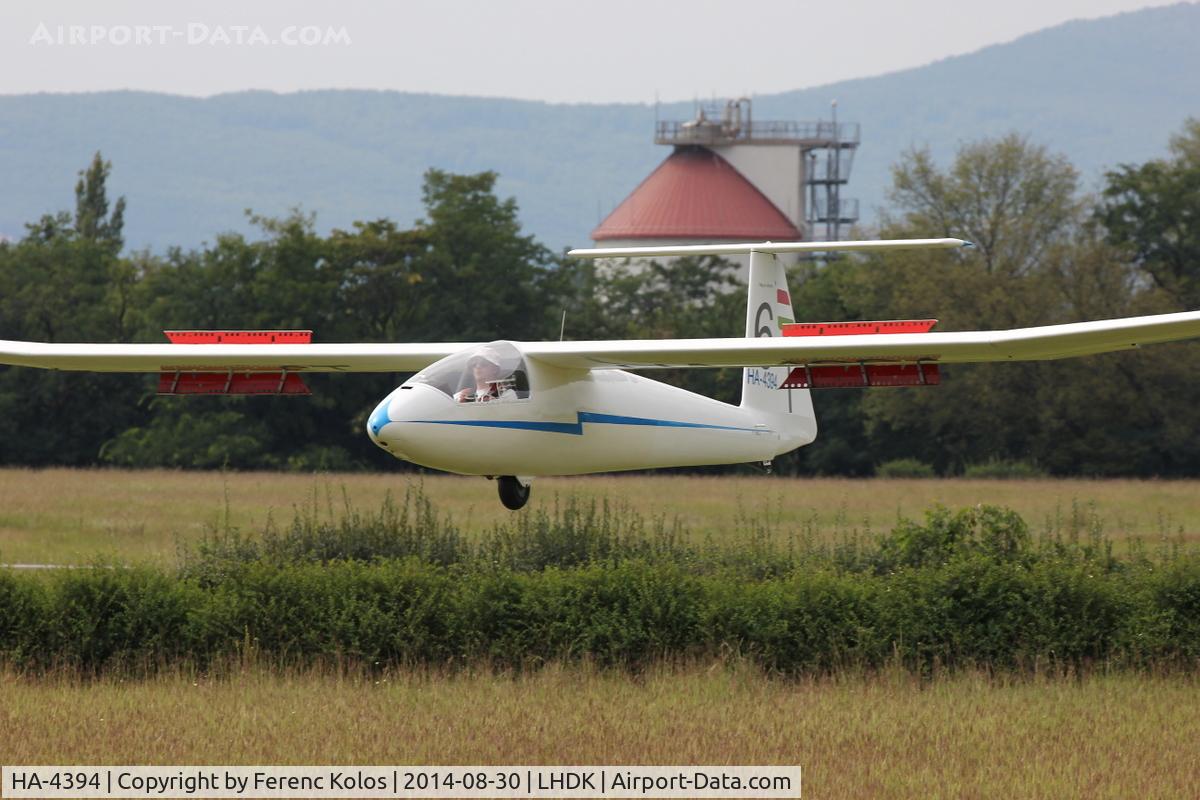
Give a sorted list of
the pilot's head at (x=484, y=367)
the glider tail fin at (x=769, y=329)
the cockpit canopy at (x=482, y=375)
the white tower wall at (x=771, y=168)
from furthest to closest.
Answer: the white tower wall at (x=771, y=168), the glider tail fin at (x=769, y=329), the pilot's head at (x=484, y=367), the cockpit canopy at (x=482, y=375)

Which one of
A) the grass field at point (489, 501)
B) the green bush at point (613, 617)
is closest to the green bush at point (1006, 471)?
the grass field at point (489, 501)

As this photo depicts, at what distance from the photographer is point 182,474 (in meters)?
51.2

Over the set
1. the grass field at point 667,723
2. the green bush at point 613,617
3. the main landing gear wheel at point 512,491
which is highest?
the main landing gear wheel at point 512,491

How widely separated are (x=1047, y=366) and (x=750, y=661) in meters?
43.7

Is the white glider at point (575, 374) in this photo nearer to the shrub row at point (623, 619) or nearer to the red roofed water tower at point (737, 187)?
the shrub row at point (623, 619)

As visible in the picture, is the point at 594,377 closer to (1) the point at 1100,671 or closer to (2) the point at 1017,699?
(2) the point at 1017,699

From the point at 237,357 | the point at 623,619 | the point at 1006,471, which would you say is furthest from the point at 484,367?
the point at 1006,471

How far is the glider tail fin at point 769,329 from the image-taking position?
65.9 ft

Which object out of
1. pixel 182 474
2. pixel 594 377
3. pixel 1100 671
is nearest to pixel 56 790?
pixel 594 377

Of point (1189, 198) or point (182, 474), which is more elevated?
point (1189, 198)

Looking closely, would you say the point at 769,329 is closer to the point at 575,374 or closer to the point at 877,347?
the point at 575,374

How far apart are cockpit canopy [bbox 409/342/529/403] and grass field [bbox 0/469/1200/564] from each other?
1403 centimetres
